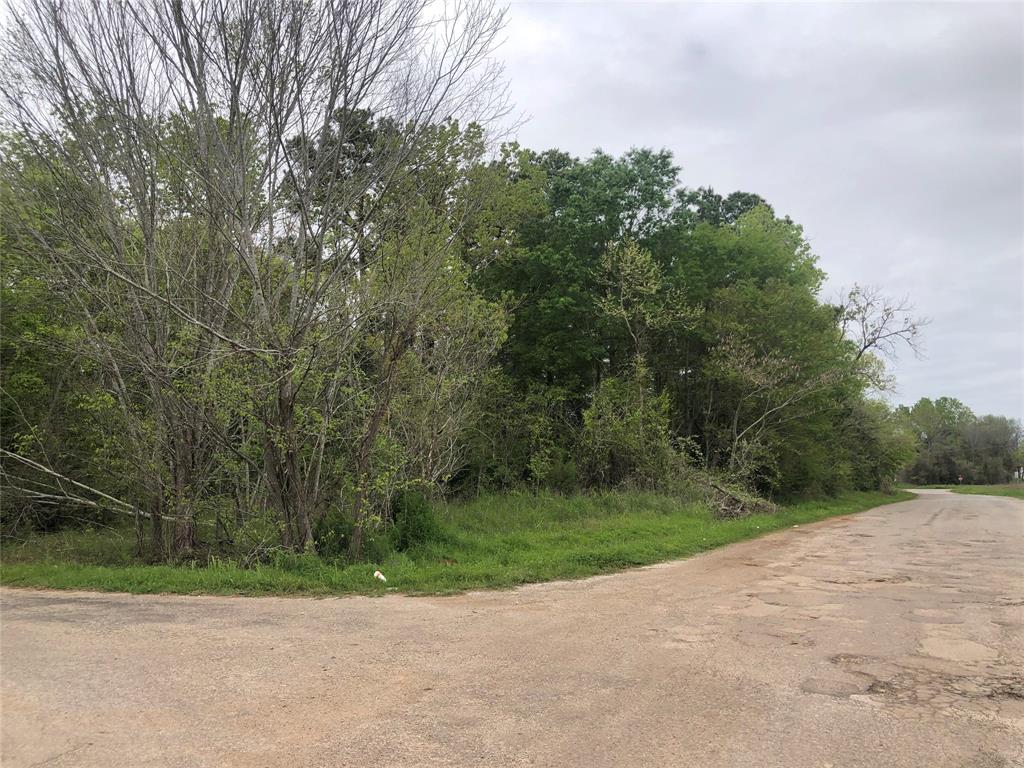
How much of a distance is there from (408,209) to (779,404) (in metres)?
18.1

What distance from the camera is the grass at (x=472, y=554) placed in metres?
A: 8.89

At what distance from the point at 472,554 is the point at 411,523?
1.22 m

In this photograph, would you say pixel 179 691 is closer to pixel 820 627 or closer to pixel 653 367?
pixel 820 627

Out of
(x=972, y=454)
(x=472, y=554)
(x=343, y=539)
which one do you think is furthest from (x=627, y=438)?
(x=972, y=454)

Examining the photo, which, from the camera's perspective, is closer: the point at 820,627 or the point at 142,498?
the point at 820,627

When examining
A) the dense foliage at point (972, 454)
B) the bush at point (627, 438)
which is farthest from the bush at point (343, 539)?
the dense foliage at point (972, 454)

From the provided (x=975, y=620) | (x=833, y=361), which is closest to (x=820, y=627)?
(x=975, y=620)

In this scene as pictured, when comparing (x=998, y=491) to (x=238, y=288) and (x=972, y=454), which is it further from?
(x=238, y=288)

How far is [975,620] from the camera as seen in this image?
21.2ft

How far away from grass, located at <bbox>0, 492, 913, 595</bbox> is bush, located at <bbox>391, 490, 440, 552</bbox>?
10.3 inches

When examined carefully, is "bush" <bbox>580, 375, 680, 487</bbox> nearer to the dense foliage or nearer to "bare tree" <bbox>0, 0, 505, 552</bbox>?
"bare tree" <bbox>0, 0, 505, 552</bbox>

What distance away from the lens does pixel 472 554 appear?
1111 centimetres

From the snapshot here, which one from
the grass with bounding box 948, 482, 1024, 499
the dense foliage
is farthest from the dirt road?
the dense foliage

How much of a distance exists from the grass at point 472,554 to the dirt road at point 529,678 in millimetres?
788
